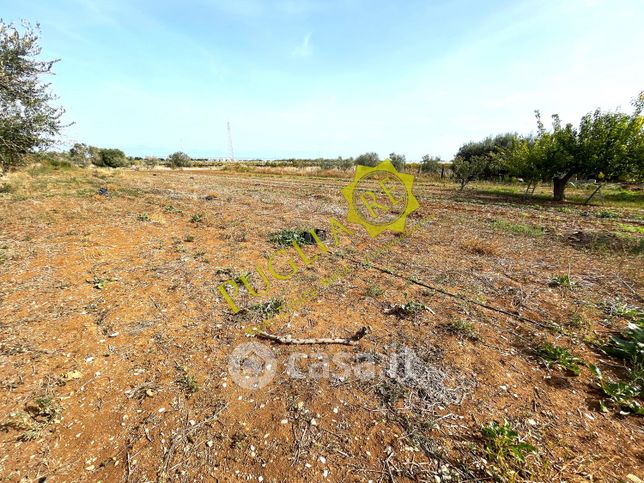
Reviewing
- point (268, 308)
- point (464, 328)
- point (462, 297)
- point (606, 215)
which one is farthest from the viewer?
point (606, 215)

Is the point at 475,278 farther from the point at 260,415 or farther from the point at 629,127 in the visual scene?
the point at 629,127

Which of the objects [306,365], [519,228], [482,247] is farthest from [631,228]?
[306,365]

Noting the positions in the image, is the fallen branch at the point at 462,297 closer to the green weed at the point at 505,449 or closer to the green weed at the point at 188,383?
the green weed at the point at 505,449

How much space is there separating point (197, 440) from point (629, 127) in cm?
2328

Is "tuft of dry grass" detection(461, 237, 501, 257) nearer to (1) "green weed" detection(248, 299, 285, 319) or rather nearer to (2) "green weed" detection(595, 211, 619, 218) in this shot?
(1) "green weed" detection(248, 299, 285, 319)

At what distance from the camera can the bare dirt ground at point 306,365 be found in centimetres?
242

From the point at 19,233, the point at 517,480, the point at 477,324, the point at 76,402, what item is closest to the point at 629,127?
the point at 477,324

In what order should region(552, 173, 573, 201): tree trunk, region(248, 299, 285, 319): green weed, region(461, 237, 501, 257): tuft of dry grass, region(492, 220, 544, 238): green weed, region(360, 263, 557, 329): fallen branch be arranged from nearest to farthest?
region(360, 263, 557, 329): fallen branch → region(248, 299, 285, 319): green weed → region(461, 237, 501, 257): tuft of dry grass → region(492, 220, 544, 238): green weed → region(552, 173, 573, 201): tree trunk

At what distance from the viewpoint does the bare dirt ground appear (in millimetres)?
2422

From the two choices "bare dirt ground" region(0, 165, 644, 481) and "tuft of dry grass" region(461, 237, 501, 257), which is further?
"tuft of dry grass" region(461, 237, 501, 257)

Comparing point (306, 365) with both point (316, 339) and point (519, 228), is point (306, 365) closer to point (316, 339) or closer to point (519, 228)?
point (316, 339)

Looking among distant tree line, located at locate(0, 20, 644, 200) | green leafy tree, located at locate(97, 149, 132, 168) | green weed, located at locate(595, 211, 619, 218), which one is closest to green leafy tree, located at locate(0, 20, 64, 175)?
distant tree line, located at locate(0, 20, 644, 200)

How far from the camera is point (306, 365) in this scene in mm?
3547

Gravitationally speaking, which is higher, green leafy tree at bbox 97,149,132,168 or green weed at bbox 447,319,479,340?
green leafy tree at bbox 97,149,132,168
